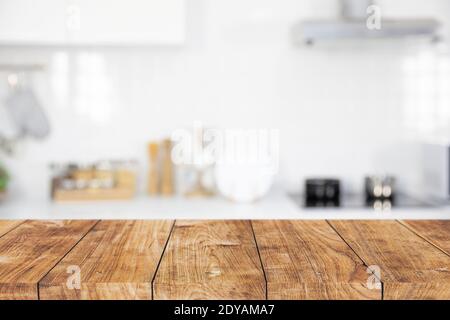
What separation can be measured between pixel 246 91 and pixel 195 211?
86 centimetres

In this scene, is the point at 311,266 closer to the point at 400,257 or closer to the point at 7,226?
the point at 400,257

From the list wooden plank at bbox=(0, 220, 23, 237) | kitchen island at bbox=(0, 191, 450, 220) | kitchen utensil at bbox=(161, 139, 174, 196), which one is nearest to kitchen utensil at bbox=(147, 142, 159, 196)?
kitchen utensil at bbox=(161, 139, 174, 196)

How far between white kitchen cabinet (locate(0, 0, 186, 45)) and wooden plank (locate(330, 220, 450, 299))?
63.2 inches

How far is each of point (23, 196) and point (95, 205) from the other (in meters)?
0.60

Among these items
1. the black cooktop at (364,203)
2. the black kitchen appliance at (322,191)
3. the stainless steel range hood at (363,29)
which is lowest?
the black cooktop at (364,203)

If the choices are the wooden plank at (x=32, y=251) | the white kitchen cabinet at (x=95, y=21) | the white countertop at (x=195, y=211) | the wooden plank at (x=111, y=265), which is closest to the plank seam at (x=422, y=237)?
the wooden plank at (x=111, y=265)

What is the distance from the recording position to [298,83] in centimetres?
350

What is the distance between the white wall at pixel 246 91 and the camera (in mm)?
3471

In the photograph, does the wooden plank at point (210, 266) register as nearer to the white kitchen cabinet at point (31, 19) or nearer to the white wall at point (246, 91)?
the white kitchen cabinet at point (31, 19)

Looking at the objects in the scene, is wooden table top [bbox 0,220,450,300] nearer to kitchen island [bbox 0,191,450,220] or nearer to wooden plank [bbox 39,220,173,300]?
wooden plank [bbox 39,220,173,300]

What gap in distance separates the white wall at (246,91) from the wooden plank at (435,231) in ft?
5.57

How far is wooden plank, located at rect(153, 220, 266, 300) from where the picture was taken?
48.1 inches
